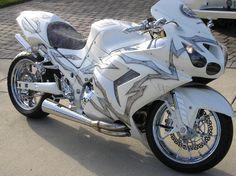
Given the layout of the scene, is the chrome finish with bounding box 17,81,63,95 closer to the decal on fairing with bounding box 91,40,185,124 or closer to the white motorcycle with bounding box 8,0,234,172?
the white motorcycle with bounding box 8,0,234,172

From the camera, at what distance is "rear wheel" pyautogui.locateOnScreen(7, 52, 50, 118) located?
A: 5172mm

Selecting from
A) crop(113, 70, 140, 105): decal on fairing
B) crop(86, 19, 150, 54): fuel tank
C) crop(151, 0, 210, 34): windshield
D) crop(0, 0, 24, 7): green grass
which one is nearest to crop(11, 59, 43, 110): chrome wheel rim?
crop(86, 19, 150, 54): fuel tank

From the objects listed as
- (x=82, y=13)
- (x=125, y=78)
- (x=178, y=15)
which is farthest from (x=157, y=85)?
(x=82, y=13)

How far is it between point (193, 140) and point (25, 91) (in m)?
2.03

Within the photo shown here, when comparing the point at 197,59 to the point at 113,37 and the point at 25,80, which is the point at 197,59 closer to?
the point at 113,37

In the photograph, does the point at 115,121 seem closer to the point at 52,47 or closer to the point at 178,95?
the point at 178,95

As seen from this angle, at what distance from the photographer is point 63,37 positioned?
193 inches

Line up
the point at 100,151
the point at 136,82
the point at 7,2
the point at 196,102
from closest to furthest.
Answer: the point at 196,102
the point at 136,82
the point at 100,151
the point at 7,2

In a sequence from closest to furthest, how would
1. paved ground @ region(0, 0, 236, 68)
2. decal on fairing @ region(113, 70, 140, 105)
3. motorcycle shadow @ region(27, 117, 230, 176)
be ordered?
decal on fairing @ region(113, 70, 140, 105), motorcycle shadow @ region(27, 117, 230, 176), paved ground @ region(0, 0, 236, 68)

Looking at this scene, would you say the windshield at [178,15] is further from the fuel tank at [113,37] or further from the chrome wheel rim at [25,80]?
the chrome wheel rim at [25,80]

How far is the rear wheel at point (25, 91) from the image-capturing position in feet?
17.0

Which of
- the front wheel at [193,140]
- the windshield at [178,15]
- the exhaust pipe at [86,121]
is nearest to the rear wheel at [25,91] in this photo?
the exhaust pipe at [86,121]

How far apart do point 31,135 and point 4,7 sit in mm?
6638

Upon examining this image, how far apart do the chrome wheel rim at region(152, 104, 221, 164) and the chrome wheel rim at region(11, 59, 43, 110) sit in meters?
1.57
